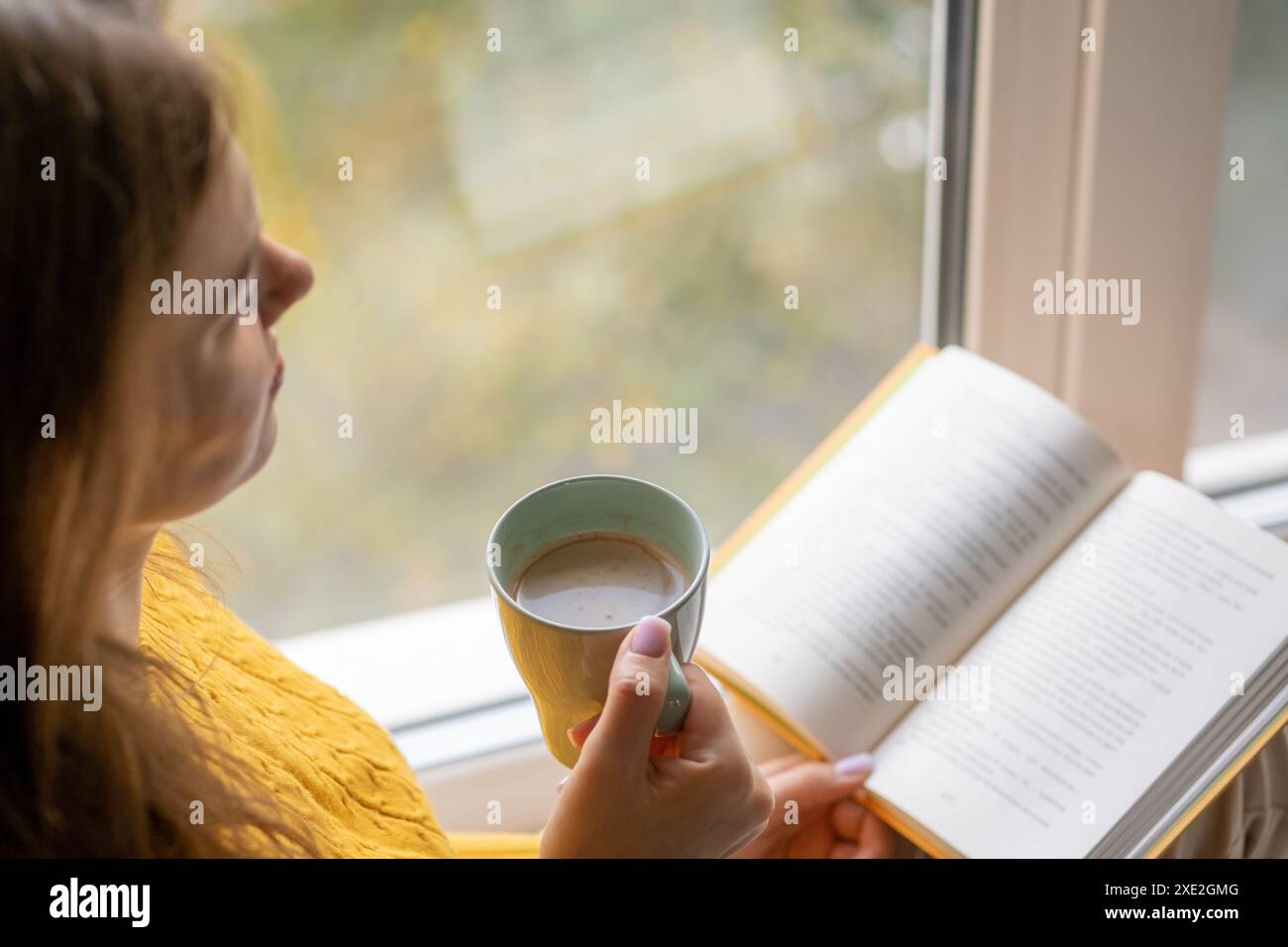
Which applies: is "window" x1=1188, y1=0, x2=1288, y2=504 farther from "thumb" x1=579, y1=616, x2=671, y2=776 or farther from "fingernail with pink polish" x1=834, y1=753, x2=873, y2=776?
"thumb" x1=579, y1=616, x2=671, y2=776

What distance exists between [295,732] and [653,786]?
227 millimetres

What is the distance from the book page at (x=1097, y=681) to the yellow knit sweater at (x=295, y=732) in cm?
30

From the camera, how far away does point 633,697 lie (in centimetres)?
48

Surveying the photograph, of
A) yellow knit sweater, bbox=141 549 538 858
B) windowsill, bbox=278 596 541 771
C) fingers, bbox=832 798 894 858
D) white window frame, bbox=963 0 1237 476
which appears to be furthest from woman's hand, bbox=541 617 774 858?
white window frame, bbox=963 0 1237 476

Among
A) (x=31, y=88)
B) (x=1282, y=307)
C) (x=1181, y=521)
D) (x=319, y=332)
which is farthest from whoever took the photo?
(x=1282, y=307)

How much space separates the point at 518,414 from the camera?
120 centimetres

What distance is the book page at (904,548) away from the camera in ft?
2.49

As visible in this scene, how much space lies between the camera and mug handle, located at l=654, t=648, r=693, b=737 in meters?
0.51

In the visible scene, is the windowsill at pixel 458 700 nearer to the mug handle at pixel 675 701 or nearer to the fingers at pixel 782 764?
the fingers at pixel 782 764
